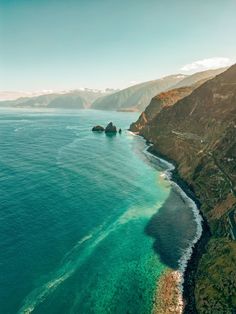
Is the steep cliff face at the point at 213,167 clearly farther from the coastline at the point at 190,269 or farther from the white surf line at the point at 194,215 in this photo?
the white surf line at the point at 194,215

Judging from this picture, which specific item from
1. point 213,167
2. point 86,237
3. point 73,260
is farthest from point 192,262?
point 213,167

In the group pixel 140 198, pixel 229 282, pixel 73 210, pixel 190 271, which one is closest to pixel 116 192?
pixel 140 198

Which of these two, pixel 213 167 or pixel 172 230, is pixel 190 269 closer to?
pixel 172 230

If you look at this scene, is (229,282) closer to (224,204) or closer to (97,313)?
(97,313)

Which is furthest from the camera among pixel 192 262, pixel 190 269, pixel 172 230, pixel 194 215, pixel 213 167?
pixel 213 167

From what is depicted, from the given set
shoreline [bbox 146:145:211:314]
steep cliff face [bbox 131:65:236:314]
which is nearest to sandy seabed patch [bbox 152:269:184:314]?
shoreline [bbox 146:145:211:314]

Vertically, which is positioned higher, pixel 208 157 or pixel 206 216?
pixel 208 157

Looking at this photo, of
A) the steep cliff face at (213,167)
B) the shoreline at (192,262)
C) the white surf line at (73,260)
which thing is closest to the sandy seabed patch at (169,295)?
the shoreline at (192,262)
